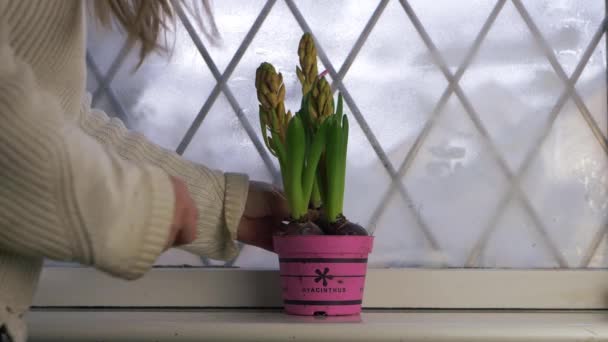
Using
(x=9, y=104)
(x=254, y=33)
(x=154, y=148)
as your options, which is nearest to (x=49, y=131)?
(x=9, y=104)

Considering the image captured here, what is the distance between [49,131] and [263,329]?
0.84 ft

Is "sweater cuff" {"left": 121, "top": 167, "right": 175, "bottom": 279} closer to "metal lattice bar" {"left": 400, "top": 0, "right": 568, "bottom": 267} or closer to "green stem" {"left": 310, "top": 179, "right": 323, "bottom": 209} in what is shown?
"green stem" {"left": 310, "top": 179, "right": 323, "bottom": 209}

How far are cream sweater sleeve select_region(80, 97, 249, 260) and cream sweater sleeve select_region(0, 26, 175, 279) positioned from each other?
218 millimetres

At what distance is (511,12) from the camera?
86 centimetres

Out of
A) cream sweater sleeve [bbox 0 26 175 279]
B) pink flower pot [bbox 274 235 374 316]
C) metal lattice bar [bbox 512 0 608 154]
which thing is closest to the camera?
cream sweater sleeve [bbox 0 26 175 279]

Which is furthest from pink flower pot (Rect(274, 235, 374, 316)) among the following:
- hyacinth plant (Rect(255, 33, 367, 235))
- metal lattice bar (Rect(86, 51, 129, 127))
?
metal lattice bar (Rect(86, 51, 129, 127))

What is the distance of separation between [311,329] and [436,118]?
32cm

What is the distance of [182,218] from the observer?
0.51m

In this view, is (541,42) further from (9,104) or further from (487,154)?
(9,104)

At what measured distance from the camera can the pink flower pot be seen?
69cm

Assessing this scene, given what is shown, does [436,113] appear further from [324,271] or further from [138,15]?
[138,15]

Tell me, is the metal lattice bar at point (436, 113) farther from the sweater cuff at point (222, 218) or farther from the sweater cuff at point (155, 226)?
the sweater cuff at point (155, 226)

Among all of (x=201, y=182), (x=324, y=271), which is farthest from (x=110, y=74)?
(x=324, y=271)

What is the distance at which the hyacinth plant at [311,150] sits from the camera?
701 mm
